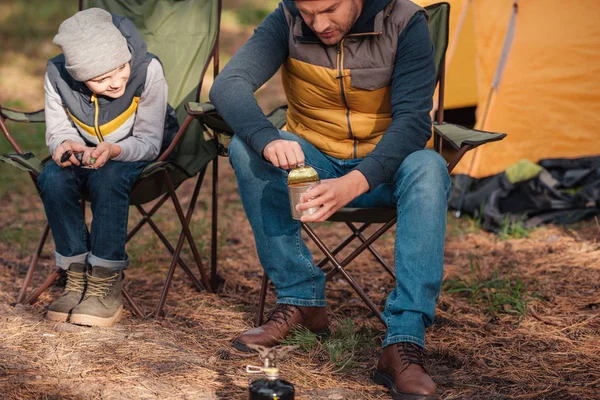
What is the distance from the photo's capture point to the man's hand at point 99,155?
8.93 ft

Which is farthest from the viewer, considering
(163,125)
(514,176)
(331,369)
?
(514,176)

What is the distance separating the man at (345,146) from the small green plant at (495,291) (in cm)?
75

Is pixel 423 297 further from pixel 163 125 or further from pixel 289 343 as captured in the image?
pixel 163 125

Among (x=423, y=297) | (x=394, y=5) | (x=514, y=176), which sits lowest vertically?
(x=514, y=176)

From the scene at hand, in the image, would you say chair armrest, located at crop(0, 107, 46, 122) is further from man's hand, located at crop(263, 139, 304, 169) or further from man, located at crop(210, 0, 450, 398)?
man's hand, located at crop(263, 139, 304, 169)

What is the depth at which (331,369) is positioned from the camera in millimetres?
2453

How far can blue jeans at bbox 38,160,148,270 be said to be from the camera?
9.09 feet

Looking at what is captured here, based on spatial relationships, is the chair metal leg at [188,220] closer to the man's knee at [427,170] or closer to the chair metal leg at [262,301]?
the chair metal leg at [262,301]

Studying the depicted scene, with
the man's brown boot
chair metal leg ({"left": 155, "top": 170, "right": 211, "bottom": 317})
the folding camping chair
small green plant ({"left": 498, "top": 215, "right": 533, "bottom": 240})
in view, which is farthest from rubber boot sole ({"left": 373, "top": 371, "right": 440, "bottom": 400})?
small green plant ({"left": 498, "top": 215, "right": 533, "bottom": 240})

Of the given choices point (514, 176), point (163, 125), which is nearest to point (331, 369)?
point (163, 125)

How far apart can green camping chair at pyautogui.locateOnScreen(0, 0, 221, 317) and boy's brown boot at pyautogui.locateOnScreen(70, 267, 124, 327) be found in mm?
112

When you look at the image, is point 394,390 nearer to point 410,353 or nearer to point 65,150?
point 410,353

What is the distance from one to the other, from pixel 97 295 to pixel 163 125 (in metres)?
0.67

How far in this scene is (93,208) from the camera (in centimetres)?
279
